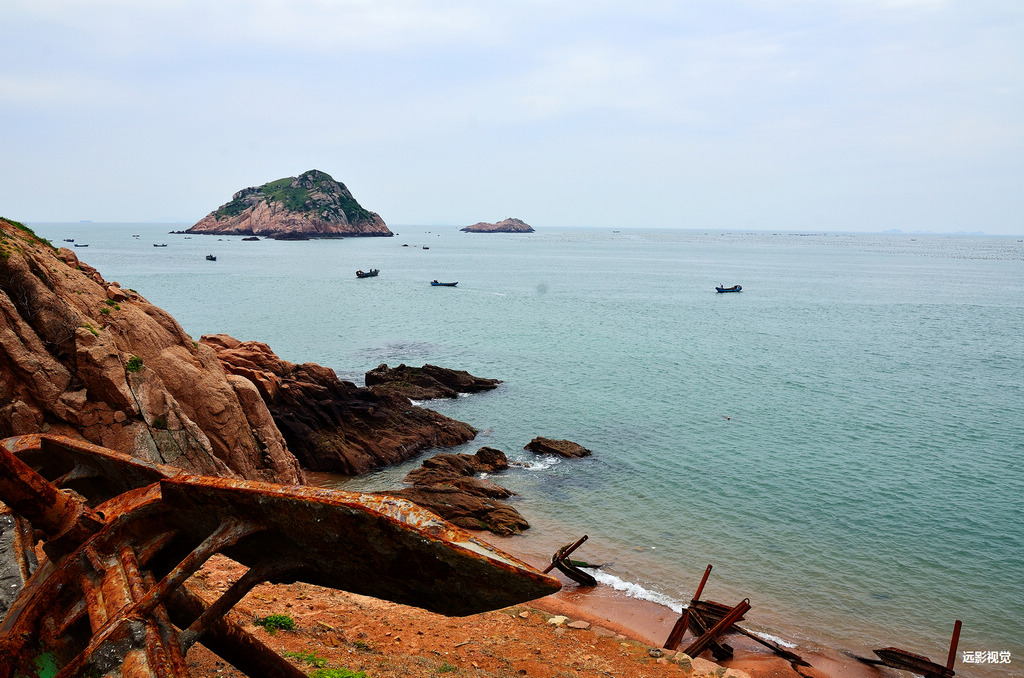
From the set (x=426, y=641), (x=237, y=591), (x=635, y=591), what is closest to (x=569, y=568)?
(x=635, y=591)

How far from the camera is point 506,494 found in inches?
909

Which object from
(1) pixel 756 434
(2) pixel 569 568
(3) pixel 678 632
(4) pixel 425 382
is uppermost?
(4) pixel 425 382

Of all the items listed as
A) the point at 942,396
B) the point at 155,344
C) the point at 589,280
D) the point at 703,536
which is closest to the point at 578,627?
the point at 703,536

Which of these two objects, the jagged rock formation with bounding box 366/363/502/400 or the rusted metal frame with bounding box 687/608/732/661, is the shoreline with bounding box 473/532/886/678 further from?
the jagged rock formation with bounding box 366/363/502/400

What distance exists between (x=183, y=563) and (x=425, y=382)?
33.0m

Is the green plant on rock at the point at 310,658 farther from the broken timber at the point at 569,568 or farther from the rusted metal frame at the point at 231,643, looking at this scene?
the broken timber at the point at 569,568

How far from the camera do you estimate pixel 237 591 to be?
377 centimetres

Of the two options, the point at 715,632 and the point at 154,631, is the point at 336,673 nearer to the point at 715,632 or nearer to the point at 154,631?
the point at 154,631

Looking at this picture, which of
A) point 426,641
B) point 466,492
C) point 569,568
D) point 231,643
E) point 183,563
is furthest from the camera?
point 466,492

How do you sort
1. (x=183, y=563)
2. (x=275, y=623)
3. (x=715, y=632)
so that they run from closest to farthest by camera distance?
(x=183, y=563)
(x=275, y=623)
(x=715, y=632)

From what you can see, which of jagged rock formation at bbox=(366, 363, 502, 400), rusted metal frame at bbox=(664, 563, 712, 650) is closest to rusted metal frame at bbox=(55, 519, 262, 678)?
rusted metal frame at bbox=(664, 563, 712, 650)

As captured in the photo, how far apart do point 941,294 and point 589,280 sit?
5294cm

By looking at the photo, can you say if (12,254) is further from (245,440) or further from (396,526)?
(396,526)

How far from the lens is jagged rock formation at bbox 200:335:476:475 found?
2505cm
